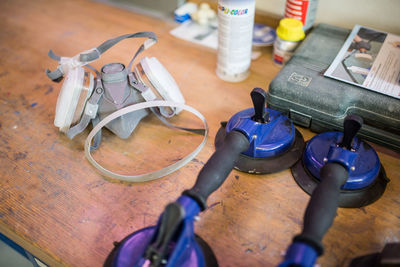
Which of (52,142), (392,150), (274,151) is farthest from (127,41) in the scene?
(392,150)

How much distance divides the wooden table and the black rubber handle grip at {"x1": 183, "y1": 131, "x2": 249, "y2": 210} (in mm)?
75

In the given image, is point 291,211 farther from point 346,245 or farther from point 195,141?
point 195,141

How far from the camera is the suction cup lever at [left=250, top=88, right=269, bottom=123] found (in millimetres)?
491

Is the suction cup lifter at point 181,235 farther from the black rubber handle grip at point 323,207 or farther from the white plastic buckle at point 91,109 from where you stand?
the white plastic buckle at point 91,109

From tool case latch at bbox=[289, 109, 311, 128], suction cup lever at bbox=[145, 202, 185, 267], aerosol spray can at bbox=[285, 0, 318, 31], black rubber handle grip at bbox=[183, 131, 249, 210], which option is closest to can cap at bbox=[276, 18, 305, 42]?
aerosol spray can at bbox=[285, 0, 318, 31]

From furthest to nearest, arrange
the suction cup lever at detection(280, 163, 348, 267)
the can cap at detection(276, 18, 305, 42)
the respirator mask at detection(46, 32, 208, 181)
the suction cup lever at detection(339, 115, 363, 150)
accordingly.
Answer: the can cap at detection(276, 18, 305, 42) → the respirator mask at detection(46, 32, 208, 181) → the suction cup lever at detection(339, 115, 363, 150) → the suction cup lever at detection(280, 163, 348, 267)

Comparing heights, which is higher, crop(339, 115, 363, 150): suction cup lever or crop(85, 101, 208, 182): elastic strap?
crop(339, 115, 363, 150): suction cup lever

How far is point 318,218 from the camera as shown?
360 mm

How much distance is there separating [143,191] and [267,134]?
0.21 meters

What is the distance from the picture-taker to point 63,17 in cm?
94

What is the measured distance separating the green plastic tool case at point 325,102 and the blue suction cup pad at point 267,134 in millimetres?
41

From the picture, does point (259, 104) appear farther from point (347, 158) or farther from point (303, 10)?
point (303, 10)

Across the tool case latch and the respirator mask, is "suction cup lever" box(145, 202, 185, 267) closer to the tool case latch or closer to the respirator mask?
the respirator mask

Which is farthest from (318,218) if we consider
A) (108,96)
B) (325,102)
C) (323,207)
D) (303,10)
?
(303,10)
